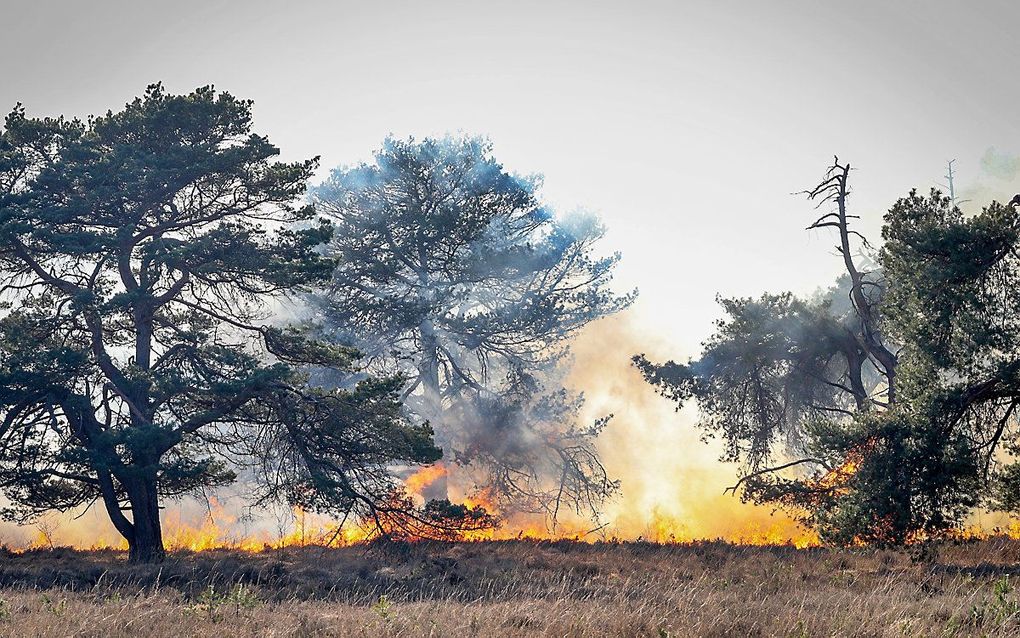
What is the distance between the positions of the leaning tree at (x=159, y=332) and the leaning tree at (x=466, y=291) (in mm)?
8538

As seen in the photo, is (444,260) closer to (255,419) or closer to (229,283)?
(229,283)

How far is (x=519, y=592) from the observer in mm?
11594

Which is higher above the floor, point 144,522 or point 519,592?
point 144,522

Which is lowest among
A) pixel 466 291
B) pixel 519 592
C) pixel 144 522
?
pixel 519 592

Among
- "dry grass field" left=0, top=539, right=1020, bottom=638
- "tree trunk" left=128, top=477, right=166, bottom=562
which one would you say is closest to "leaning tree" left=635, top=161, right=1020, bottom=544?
"dry grass field" left=0, top=539, right=1020, bottom=638

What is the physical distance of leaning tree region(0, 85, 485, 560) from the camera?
15516 mm

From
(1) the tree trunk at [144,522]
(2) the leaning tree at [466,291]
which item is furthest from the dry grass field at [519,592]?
(2) the leaning tree at [466,291]

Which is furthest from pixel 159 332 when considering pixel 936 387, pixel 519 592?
pixel 936 387

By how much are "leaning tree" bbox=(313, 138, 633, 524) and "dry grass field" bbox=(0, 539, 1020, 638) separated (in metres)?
9.46

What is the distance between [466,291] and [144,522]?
13464 millimetres

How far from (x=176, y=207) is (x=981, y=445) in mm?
16323

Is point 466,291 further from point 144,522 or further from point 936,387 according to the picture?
point 936,387

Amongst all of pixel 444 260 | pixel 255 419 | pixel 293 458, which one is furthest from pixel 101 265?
pixel 444 260

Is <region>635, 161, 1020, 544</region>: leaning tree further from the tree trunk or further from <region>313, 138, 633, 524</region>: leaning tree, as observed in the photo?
<region>313, 138, 633, 524</region>: leaning tree
